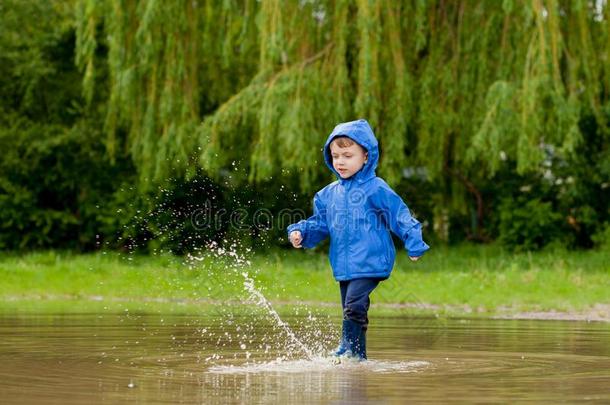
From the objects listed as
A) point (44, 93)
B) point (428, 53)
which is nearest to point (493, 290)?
point (428, 53)

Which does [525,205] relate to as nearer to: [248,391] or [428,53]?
[428,53]

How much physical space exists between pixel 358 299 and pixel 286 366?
2.20 feet

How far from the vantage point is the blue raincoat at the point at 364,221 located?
30.6 ft

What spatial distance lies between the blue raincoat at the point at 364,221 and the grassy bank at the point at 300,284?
6.11 metres

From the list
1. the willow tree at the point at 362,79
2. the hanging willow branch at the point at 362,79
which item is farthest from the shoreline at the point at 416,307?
the hanging willow branch at the point at 362,79

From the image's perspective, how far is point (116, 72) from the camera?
23.6 m

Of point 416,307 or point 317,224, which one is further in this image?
point 416,307

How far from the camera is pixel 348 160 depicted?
9484 millimetres

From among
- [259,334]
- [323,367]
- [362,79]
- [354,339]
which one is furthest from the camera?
[362,79]

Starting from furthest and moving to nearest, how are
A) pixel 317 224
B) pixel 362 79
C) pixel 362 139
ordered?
pixel 362 79, pixel 317 224, pixel 362 139

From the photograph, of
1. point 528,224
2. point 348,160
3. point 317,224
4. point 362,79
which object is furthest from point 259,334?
point 528,224

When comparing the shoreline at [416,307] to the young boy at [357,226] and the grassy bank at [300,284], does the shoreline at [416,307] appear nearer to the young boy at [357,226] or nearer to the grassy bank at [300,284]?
the grassy bank at [300,284]

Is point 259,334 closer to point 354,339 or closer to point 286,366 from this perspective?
point 354,339

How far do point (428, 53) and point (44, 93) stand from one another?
→ 357 inches
